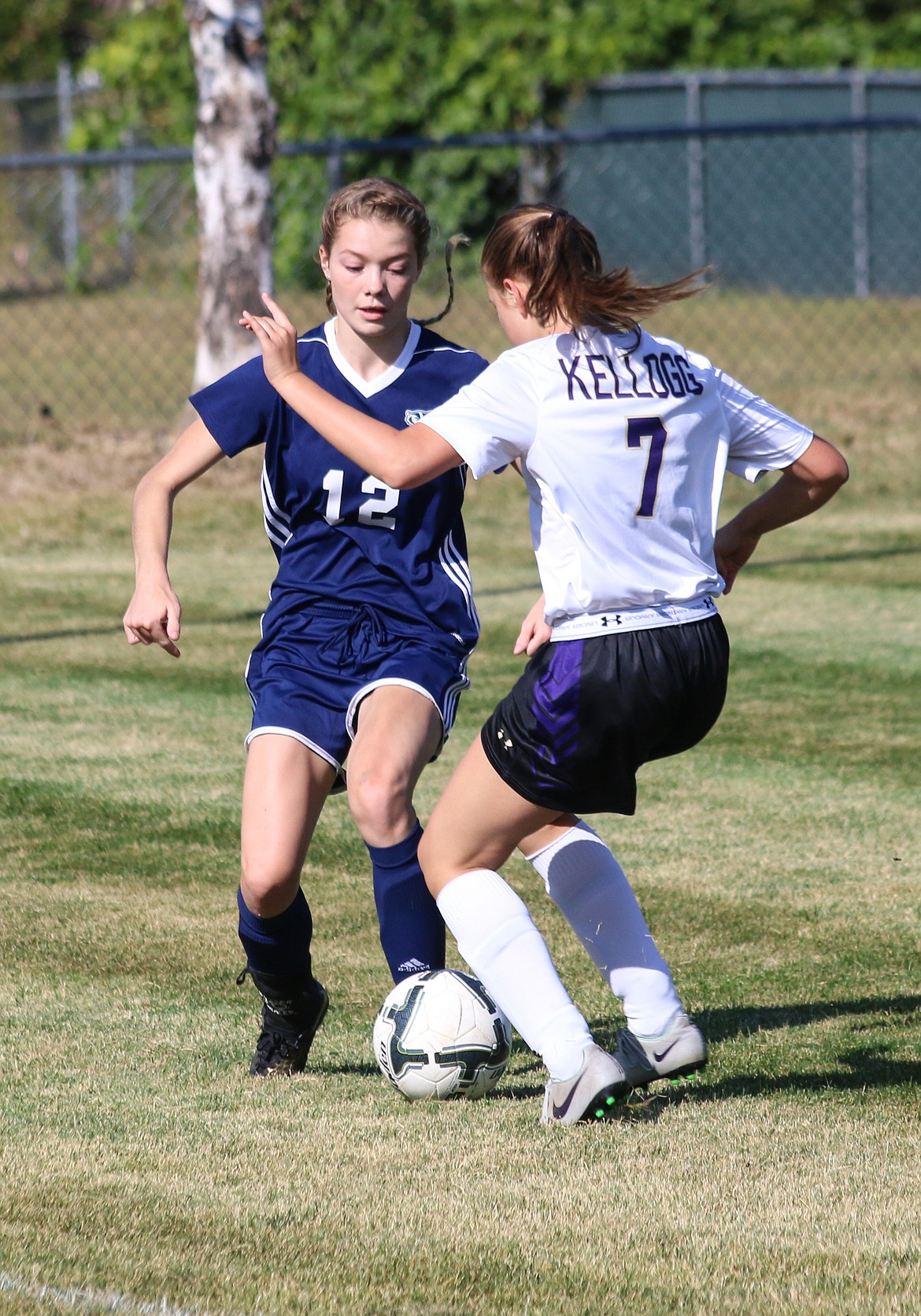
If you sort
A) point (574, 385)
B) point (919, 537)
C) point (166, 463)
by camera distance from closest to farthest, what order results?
point (574, 385) → point (166, 463) → point (919, 537)

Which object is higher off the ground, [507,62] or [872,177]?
[507,62]

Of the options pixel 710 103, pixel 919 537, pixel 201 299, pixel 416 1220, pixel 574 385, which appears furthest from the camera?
pixel 710 103

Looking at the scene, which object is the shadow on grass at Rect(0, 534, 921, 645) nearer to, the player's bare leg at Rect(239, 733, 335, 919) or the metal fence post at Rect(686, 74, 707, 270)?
the player's bare leg at Rect(239, 733, 335, 919)

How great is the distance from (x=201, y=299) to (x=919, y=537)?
5.02 meters

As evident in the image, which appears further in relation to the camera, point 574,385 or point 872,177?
point 872,177

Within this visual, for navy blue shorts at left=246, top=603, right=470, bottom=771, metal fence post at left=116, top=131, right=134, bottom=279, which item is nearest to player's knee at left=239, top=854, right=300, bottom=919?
navy blue shorts at left=246, top=603, right=470, bottom=771

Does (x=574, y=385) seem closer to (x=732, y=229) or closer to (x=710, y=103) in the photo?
(x=732, y=229)

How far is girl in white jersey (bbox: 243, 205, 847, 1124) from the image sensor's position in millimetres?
3393

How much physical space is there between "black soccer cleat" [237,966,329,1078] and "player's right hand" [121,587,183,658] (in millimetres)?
768

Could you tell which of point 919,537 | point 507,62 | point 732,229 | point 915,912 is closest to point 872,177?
point 732,229

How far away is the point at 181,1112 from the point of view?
146 inches

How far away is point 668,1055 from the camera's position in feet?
12.0

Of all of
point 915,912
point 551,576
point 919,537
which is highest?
point 551,576

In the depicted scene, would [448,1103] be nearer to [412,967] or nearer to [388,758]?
[412,967]
